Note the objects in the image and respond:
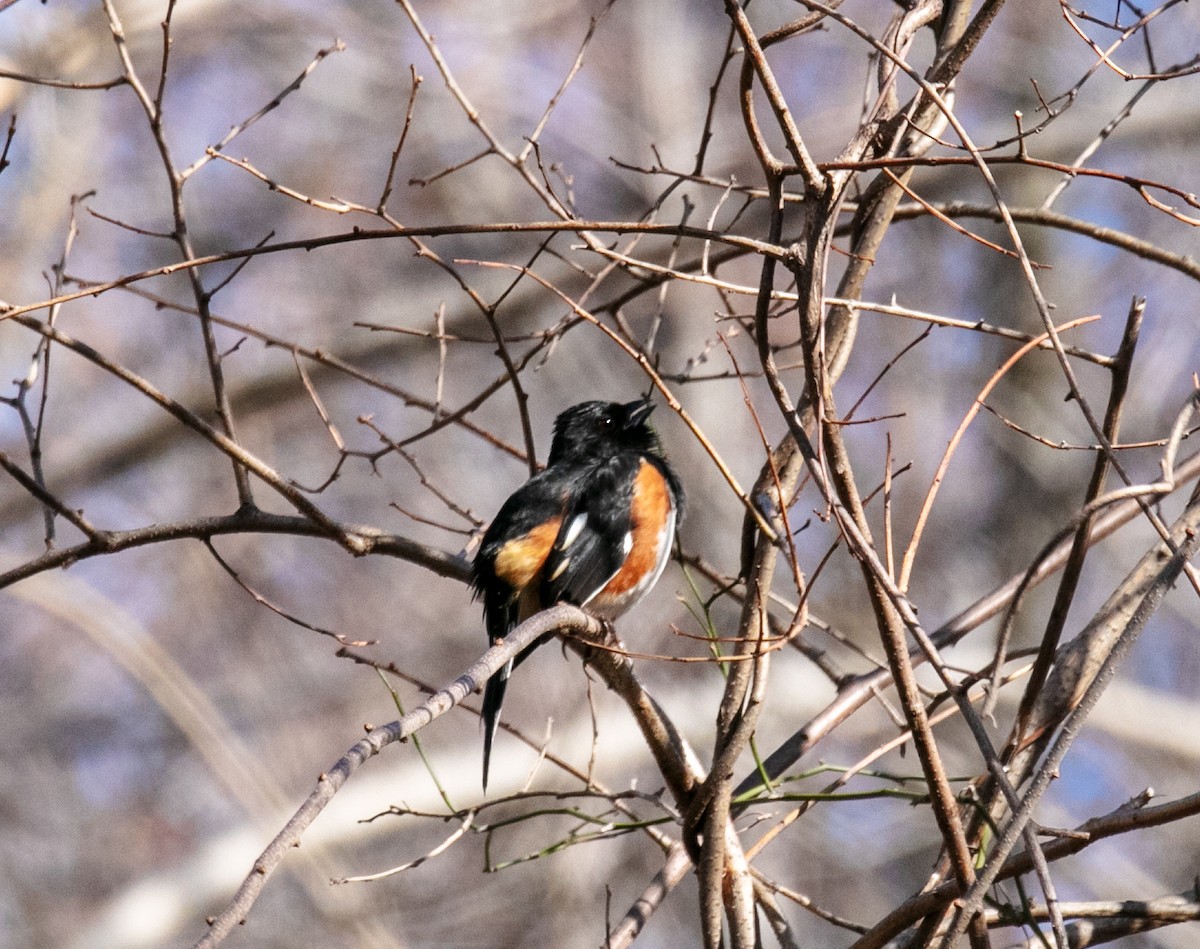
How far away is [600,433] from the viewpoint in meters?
4.64

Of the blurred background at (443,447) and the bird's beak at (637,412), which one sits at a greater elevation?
the blurred background at (443,447)

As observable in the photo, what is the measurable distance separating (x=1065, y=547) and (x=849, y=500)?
112cm

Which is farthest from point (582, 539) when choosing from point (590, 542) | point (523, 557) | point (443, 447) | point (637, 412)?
point (443, 447)

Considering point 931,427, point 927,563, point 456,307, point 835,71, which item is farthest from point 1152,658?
point 456,307

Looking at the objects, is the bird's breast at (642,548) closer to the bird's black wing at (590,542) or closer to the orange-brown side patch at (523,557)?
the bird's black wing at (590,542)

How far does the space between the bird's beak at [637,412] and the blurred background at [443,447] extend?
11.9 feet

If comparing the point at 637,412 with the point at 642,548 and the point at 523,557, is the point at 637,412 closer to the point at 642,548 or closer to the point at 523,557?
the point at 642,548

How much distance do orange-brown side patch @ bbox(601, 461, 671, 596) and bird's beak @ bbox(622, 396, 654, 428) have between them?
0.32 m

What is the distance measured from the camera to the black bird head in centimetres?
461

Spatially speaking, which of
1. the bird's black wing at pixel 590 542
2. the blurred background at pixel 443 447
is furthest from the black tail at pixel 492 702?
the blurred background at pixel 443 447

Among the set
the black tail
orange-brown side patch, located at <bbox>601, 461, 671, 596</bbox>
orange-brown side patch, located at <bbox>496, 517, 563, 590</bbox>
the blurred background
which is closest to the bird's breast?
orange-brown side patch, located at <bbox>601, 461, 671, 596</bbox>

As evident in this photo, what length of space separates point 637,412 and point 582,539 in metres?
0.61

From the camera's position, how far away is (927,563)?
437 inches

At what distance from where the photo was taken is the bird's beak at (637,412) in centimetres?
448
